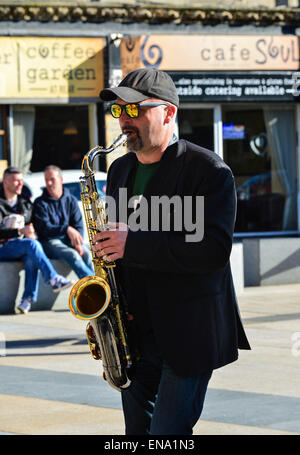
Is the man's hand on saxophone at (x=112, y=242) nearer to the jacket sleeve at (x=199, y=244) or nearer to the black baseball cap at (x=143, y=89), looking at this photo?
the jacket sleeve at (x=199, y=244)

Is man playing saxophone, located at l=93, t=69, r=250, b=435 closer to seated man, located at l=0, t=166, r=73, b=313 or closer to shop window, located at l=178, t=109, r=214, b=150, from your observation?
seated man, located at l=0, t=166, r=73, b=313

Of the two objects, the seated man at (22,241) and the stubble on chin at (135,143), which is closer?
the stubble on chin at (135,143)

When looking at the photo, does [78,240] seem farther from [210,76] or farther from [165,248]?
[165,248]

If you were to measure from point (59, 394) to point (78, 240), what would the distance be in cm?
447

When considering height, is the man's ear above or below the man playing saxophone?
above

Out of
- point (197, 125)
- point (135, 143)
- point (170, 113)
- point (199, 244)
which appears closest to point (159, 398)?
point (199, 244)

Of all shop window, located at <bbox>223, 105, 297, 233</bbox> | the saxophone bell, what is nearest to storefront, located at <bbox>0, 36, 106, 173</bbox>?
shop window, located at <bbox>223, 105, 297, 233</bbox>

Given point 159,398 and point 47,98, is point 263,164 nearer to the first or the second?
point 47,98

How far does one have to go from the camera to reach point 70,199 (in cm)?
1088

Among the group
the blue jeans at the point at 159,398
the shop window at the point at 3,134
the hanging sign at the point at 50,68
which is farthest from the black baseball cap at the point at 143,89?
the shop window at the point at 3,134

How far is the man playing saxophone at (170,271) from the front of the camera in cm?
333

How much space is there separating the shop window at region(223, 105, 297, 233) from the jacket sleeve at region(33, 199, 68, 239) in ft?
16.0

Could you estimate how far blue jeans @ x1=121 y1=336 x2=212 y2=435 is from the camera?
11.1 feet

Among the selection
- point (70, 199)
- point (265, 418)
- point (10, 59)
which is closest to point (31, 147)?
point (10, 59)
